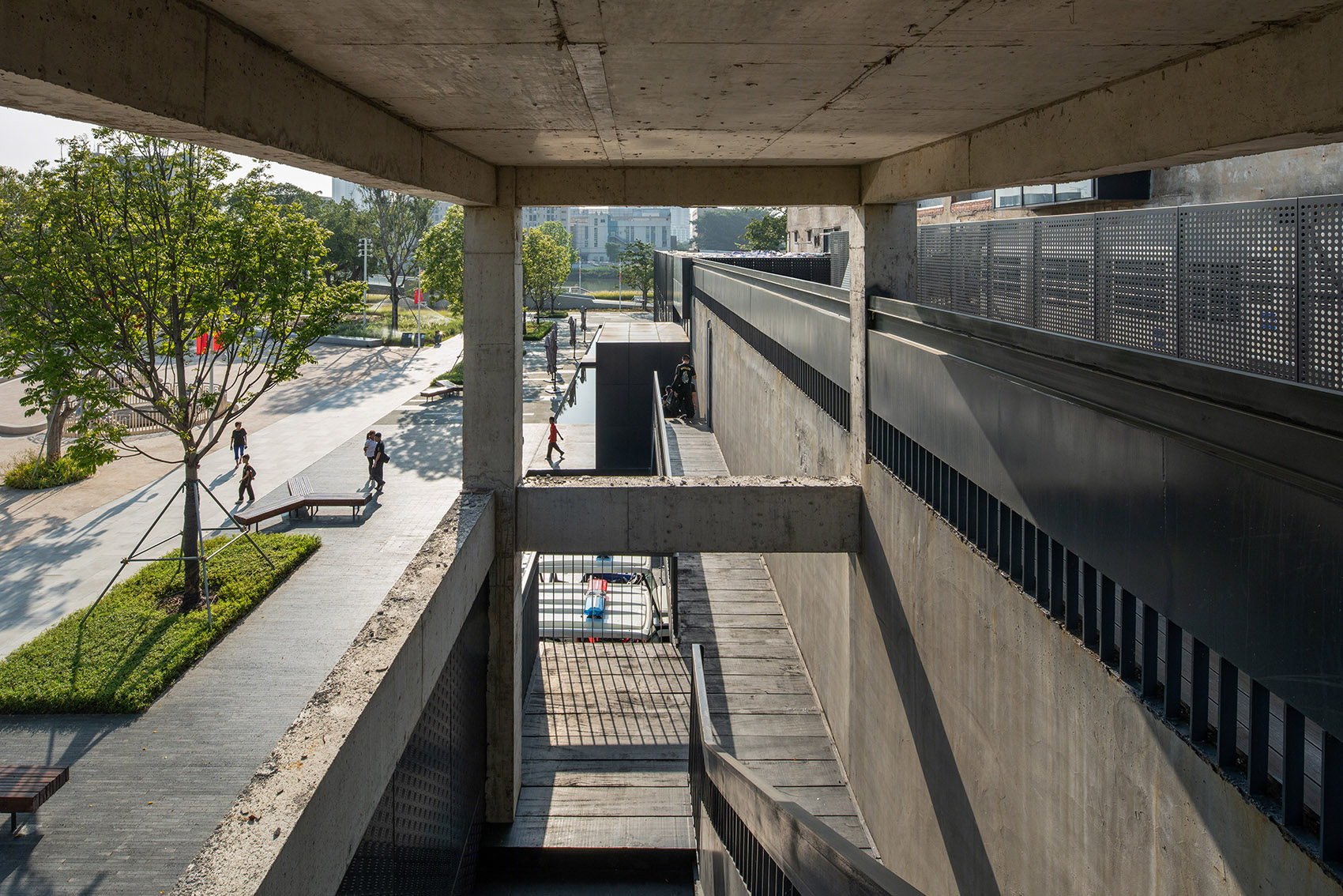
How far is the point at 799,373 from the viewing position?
15.0m

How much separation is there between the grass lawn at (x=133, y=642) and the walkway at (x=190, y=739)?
216mm

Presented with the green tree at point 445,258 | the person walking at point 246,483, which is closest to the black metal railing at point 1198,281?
the person walking at point 246,483

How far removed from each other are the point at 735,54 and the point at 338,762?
4.58 metres

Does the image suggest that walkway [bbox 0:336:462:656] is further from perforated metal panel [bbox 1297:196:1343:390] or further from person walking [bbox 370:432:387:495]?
perforated metal panel [bbox 1297:196:1343:390]

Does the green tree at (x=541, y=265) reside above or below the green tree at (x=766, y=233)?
below

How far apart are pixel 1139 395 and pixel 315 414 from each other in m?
31.0

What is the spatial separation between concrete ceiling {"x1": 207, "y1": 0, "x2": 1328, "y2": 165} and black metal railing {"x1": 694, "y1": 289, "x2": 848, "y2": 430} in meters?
4.91

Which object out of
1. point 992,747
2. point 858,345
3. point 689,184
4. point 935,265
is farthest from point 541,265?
point 992,747

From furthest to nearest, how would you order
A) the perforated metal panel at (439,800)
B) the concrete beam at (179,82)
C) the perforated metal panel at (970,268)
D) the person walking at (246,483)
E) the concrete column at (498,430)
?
the person walking at (246,483), the concrete column at (498,430), the perforated metal panel at (970,268), the perforated metal panel at (439,800), the concrete beam at (179,82)

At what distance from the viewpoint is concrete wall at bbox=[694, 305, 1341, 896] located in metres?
4.63

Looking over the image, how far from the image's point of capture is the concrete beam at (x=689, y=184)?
11547 mm

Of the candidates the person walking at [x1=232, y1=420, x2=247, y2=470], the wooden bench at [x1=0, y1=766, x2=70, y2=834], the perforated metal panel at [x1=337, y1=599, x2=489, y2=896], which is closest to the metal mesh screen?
the perforated metal panel at [x1=337, y1=599, x2=489, y2=896]

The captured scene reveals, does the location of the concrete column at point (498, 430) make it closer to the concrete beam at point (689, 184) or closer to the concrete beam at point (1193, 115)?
the concrete beam at point (689, 184)

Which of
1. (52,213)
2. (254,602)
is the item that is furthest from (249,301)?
(254,602)
